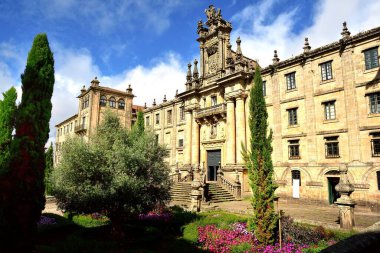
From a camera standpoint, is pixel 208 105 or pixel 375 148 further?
pixel 208 105

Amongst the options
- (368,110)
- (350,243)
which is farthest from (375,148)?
(350,243)

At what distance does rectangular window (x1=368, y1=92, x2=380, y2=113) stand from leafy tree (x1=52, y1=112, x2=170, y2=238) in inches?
663

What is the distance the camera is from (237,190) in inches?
971

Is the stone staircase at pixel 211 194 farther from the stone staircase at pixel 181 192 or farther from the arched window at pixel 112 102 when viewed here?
the arched window at pixel 112 102

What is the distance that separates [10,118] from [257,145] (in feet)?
50.7

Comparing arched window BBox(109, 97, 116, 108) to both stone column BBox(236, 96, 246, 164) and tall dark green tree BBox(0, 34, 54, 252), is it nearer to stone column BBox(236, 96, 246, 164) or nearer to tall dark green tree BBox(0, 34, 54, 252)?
stone column BBox(236, 96, 246, 164)

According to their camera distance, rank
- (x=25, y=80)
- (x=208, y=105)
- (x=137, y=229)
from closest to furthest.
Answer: (x=25, y=80), (x=137, y=229), (x=208, y=105)

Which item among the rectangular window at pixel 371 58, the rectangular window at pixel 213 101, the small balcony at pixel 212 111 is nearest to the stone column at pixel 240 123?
the small balcony at pixel 212 111

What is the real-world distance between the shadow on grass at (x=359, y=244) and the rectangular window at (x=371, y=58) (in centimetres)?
1584

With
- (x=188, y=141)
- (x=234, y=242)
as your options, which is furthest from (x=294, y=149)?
(x=234, y=242)

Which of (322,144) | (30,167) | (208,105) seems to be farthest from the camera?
(208,105)

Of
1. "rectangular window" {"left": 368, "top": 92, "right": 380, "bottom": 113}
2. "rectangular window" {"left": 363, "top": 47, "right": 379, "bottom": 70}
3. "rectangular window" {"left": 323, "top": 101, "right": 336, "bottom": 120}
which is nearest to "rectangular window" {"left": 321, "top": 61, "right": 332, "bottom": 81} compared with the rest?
"rectangular window" {"left": 323, "top": 101, "right": 336, "bottom": 120}

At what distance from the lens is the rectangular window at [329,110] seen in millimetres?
21891

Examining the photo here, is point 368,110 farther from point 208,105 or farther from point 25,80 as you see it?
point 25,80
